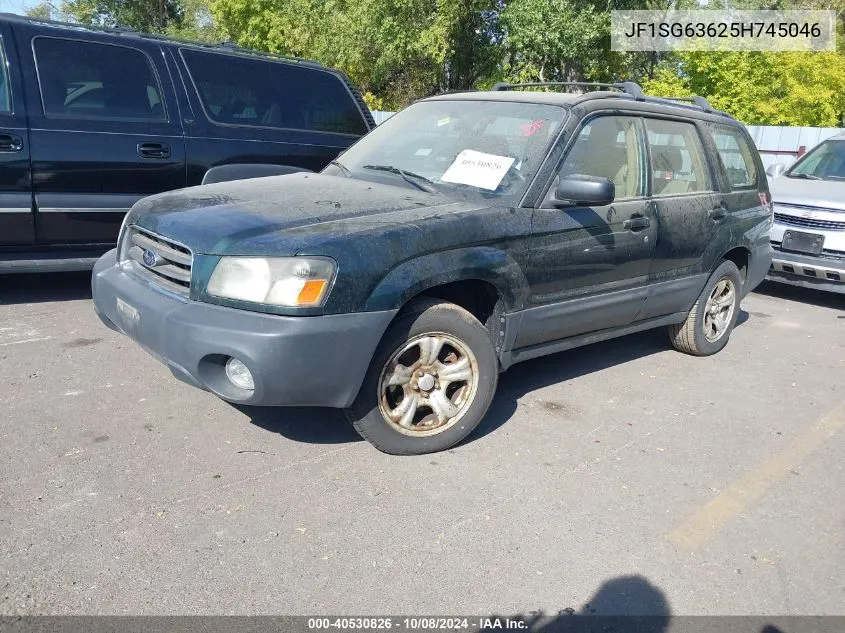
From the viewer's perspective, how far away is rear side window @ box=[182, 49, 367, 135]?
6.33 meters

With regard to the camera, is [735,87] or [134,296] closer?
[134,296]

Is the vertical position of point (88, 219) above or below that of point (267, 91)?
below

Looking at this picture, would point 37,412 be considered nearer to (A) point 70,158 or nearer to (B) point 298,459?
(B) point 298,459

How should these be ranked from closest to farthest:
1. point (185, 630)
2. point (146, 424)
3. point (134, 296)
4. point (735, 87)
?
1. point (185, 630)
2. point (134, 296)
3. point (146, 424)
4. point (735, 87)

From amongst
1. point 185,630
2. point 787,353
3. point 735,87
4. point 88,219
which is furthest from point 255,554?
point 735,87

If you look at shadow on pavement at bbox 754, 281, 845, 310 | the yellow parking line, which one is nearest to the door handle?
the yellow parking line

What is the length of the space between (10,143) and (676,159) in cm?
447

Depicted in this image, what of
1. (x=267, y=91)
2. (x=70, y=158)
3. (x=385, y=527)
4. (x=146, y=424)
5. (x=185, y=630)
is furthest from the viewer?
(x=267, y=91)

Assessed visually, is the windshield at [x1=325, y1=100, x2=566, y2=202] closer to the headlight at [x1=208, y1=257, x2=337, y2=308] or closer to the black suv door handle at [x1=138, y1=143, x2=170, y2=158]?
the headlight at [x1=208, y1=257, x2=337, y2=308]

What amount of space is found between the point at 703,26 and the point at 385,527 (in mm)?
25607

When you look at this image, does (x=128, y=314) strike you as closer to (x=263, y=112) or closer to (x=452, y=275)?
(x=452, y=275)

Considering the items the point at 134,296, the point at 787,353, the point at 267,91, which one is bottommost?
the point at 787,353

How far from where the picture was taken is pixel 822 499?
368 cm

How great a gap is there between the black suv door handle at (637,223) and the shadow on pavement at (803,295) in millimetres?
4210
